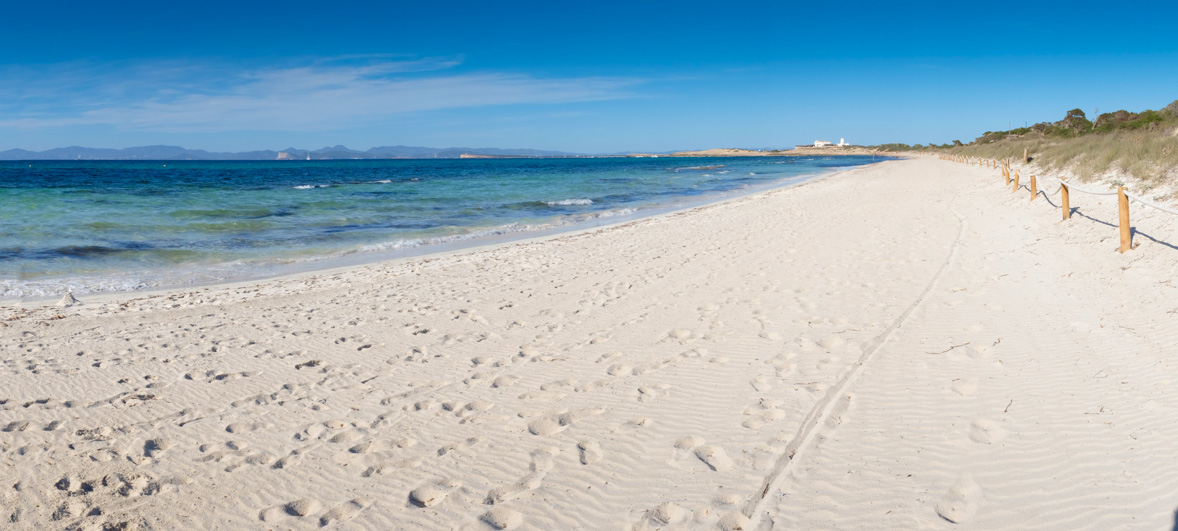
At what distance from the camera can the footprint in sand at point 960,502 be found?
9.95ft

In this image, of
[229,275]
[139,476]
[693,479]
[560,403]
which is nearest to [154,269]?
[229,275]

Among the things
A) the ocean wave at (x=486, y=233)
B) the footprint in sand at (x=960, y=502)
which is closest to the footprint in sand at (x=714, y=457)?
the footprint in sand at (x=960, y=502)

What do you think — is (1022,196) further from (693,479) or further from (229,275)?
(229,275)

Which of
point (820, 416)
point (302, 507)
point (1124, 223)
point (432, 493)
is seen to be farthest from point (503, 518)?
point (1124, 223)

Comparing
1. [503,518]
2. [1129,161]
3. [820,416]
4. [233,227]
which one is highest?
[1129,161]

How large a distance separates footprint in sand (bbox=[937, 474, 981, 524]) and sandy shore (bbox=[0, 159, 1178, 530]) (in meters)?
0.02

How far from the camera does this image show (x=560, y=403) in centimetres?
453

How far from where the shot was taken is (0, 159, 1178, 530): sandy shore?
322cm

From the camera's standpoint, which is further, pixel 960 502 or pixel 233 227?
pixel 233 227

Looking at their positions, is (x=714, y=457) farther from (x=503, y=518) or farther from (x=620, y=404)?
(x=503, y=518)

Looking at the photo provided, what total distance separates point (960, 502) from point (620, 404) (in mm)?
2144

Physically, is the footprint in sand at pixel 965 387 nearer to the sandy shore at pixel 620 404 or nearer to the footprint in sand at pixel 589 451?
the sandy shore at pixel 620 404

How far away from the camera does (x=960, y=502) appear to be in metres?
3.14

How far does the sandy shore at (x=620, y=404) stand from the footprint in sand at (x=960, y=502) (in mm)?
16
